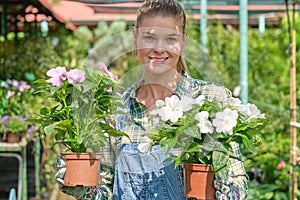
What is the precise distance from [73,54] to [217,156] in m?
6.36

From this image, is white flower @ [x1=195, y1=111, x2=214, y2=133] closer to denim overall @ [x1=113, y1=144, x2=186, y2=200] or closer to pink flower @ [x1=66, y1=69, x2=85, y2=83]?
denim overall @ [x1=113, y1=144, x2=186, y2=200]

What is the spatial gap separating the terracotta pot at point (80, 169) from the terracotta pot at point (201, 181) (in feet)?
0.89

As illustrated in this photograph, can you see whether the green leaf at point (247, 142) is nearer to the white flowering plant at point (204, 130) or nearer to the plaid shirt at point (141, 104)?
the white flowering plant at point (204, 130)

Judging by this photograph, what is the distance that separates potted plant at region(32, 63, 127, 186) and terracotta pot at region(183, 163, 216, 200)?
0.81ft

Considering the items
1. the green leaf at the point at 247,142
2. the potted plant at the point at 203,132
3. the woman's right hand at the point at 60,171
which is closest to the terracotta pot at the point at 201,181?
the potted plant at the point at 203,132

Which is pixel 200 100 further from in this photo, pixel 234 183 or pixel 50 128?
pixel 50 128

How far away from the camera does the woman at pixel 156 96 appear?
72.7 inches

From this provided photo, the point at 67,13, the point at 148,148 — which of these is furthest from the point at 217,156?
the point at 67,13

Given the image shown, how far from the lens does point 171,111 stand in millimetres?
1665

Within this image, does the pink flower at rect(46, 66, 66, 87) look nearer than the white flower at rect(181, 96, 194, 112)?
No

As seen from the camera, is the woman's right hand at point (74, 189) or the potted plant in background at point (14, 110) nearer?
the woman's right hand at point (74, 189)

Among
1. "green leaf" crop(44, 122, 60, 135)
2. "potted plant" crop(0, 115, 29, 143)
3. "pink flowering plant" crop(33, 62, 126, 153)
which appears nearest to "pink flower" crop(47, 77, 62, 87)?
"pink flowering plant" crop(33, 62, 126, 153)

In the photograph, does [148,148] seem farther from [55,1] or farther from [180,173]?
[55,1]

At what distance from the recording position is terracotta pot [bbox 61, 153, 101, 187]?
1.77 m
